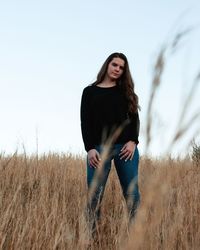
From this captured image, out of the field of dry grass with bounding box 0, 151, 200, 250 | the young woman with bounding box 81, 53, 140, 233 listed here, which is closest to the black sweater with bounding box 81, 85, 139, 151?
the young woman with bounding box 81, 53, 140, 233

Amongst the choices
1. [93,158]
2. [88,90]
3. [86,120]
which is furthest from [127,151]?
[88,90]

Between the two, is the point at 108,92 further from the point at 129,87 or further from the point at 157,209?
the point at 157,209

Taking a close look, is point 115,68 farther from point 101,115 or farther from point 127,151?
point 127,151

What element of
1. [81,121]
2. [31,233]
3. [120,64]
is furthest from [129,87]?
[31,233]

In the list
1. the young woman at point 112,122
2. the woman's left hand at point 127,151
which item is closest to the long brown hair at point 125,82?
the young woman at point 112,122

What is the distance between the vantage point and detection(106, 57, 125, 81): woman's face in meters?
3.11

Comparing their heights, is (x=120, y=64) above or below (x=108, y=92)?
above

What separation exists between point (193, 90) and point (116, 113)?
2.33m

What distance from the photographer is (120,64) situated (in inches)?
→ 124

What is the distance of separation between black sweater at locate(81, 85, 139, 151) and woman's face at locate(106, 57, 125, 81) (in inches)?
3.5

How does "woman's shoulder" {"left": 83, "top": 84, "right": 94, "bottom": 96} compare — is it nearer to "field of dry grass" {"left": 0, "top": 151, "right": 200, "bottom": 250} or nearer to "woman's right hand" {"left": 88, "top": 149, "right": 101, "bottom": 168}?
"woman's right hand" {"left": 88, "top": 149, "right": 101, "bottom": 168}

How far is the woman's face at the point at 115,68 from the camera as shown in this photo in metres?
3.11

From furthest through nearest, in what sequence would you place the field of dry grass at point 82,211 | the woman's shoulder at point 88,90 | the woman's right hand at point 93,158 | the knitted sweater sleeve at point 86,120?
the woman's shoulder at point 88,90 < the knitted sweater sleeve at point 86,120 < the woman's right hand at point 93,158 < the field of dry grass at point 82,211

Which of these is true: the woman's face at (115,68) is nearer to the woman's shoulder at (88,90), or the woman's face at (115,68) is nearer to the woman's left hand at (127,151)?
the woman's shoulder at (88,90)
